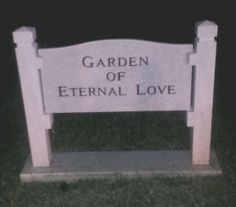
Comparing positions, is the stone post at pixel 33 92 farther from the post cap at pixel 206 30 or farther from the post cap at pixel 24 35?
the post cap at pixel 206 30

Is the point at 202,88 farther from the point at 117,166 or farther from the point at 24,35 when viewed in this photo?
the point at 24,35

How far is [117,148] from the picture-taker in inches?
145

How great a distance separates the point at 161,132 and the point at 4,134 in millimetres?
1469

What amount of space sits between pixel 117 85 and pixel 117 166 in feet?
2.16

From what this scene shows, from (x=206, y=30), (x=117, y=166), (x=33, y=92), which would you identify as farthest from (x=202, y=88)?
(x=33, y=92)

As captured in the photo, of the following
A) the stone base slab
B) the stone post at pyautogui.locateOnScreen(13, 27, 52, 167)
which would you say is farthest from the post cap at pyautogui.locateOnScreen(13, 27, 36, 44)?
the stone base slab

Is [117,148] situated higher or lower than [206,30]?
lower

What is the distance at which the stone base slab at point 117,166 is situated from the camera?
3.22m

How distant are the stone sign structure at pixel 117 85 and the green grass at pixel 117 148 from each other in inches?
4.2

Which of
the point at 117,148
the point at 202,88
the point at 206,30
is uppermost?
the point at 206,30

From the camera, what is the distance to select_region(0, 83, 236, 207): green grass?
3.01m

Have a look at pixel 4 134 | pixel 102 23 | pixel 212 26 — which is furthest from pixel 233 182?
pixel 102 23

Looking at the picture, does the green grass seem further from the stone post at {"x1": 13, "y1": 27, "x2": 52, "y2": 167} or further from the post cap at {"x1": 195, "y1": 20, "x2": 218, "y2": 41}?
the post cap at {"x1": 195, "y1": 20, "x2": 218, "y2": 41}

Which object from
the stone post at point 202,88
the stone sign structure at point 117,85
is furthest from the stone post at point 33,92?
the stone post at point 202,88
